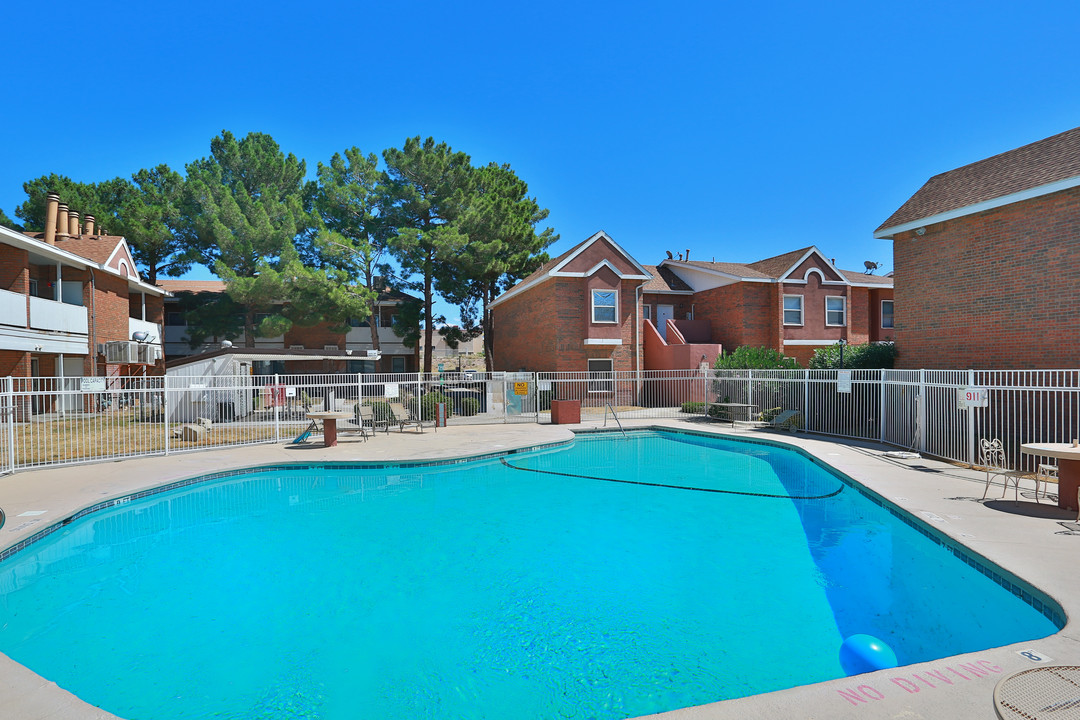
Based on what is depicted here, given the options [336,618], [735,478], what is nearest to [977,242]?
[735,478]

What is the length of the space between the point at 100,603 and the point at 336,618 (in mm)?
2721

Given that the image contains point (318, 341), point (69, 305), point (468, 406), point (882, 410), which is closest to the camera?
point (882, 410)

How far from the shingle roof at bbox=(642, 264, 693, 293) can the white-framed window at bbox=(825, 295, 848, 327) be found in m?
7.27

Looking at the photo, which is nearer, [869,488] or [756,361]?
[869,488]

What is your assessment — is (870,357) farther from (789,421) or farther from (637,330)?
(637,330)

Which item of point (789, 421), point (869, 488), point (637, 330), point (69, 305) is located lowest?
point (869, 488)

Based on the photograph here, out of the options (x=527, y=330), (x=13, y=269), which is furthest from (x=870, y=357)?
(x=13, y=269)

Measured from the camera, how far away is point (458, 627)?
539 cm

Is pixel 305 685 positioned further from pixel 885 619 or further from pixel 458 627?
pixel 885 619

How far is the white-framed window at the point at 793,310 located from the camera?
28734 mm

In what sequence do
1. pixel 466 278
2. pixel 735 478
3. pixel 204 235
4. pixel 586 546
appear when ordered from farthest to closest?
1. pixel 466 278
2. pixel 204 235
3. pixel 735 478
4. pixel 586 546

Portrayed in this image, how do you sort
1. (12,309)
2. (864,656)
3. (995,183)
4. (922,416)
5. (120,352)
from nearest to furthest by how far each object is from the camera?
(864,656)
(922,416)
(995,183)
(12,309)
(120,352)

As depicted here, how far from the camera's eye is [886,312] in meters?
31.3

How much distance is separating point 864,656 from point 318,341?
37.7m
